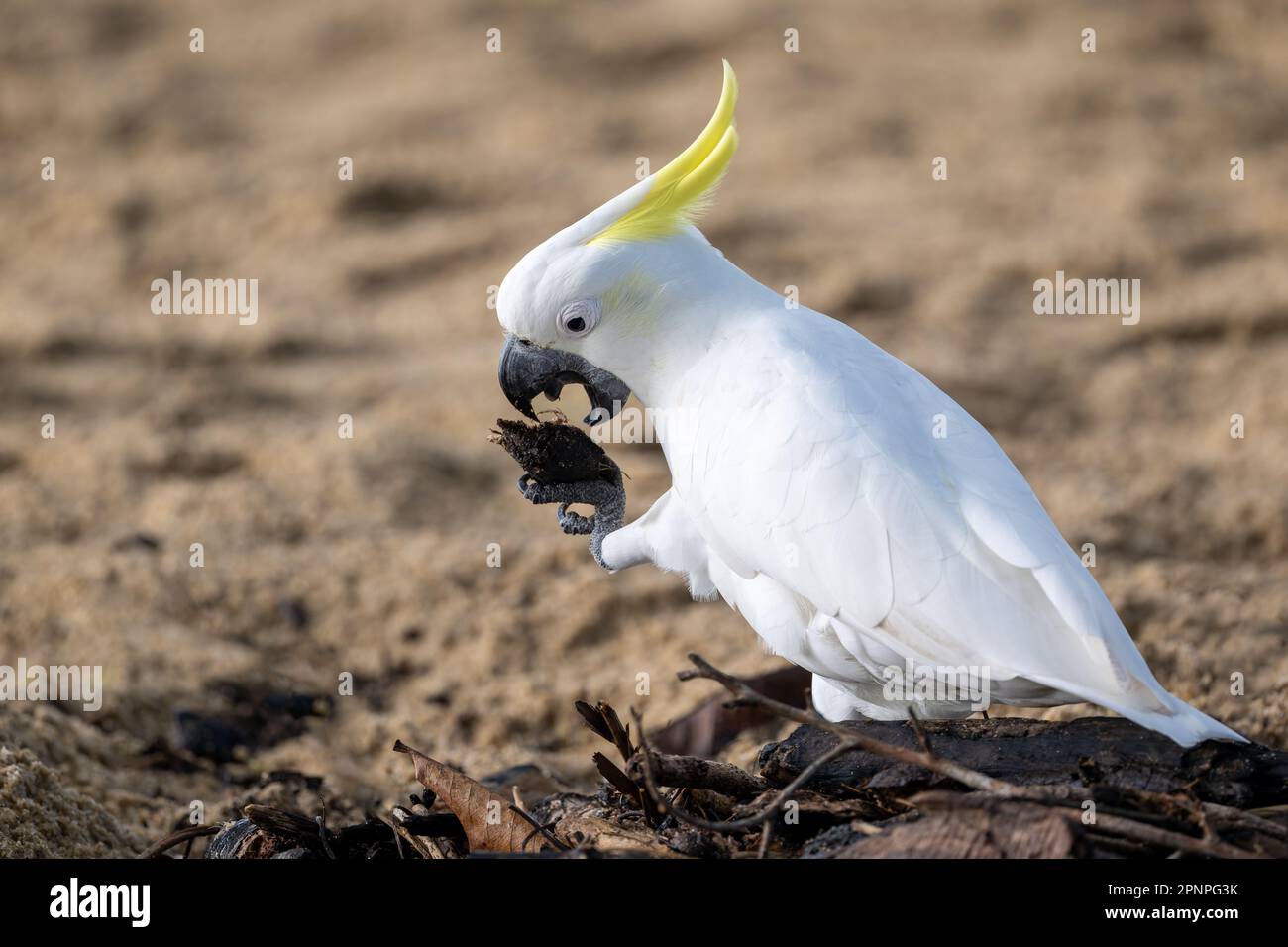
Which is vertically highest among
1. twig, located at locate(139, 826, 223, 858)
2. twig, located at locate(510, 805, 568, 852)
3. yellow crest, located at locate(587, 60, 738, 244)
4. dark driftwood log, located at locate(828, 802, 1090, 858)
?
yellow crest, located at locate(587, 60, 738, 244)

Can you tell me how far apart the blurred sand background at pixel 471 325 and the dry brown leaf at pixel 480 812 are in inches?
28.7

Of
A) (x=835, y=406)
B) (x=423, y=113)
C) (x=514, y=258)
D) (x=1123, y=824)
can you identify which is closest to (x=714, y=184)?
(x=835, y=406)

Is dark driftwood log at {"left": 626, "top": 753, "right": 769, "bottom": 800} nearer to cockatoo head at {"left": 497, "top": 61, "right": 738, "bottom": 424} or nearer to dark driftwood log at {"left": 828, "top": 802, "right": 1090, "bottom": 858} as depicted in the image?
dark driftwood log at {"left": 828, "top": 802, "right": 1090, "bottom": 858}

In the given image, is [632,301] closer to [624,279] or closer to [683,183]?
[624,279]

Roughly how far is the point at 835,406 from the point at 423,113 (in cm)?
685

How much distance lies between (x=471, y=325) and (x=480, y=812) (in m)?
4.50

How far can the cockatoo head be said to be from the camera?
2.64 m

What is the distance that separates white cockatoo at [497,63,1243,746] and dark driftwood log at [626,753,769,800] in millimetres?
279

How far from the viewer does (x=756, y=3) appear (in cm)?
931

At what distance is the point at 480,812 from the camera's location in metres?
2.36

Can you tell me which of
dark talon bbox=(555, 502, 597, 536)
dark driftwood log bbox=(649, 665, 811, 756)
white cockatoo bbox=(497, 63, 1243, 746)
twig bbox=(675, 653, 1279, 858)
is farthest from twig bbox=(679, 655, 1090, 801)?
dark driftwood log bbox=(649, 665, 811, 756)

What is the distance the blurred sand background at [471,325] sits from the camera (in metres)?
3.73

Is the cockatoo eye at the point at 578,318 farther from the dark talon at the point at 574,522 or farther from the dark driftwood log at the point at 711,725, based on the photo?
the dark driftwood log at the point at 711,725

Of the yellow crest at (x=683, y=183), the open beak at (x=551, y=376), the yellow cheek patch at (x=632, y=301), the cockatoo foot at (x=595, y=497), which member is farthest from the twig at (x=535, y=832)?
the yellow crest at (x=683, y=183)
